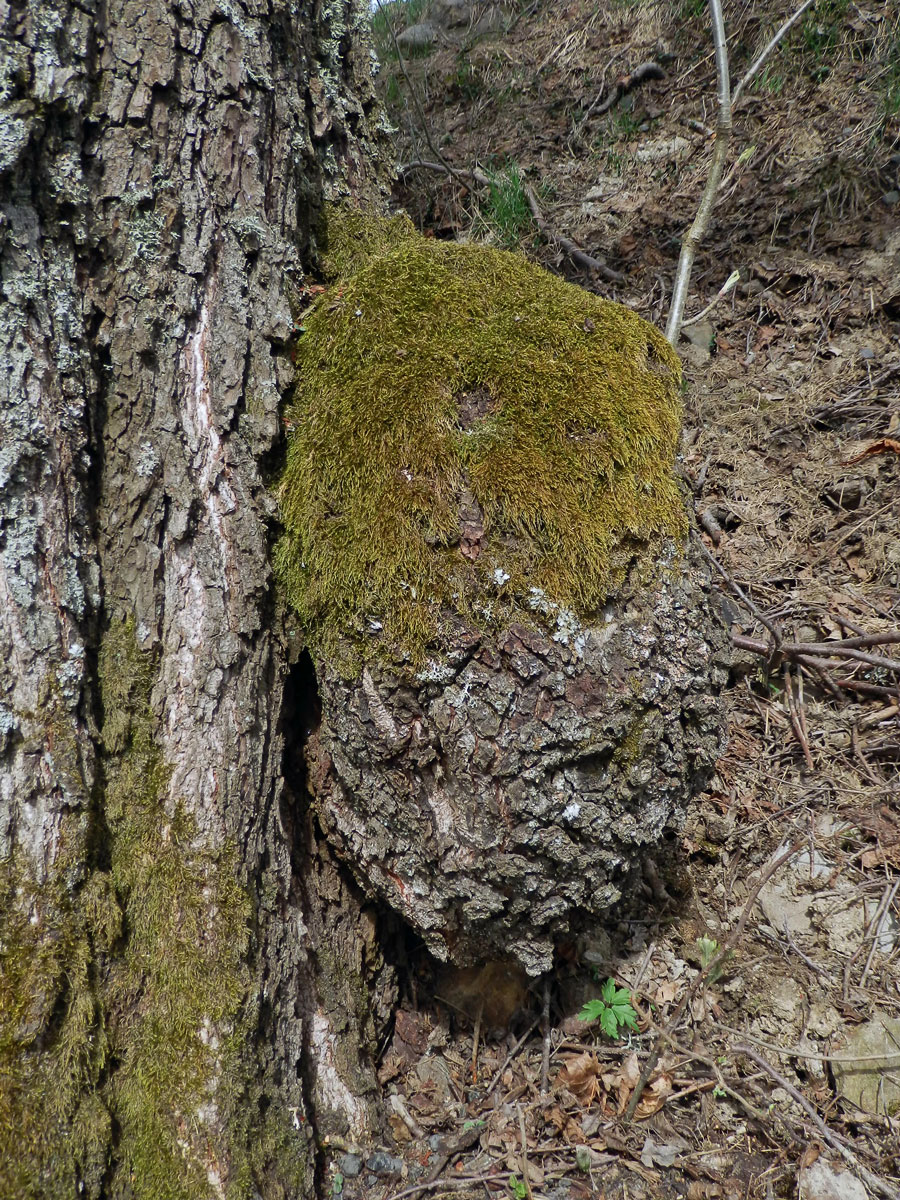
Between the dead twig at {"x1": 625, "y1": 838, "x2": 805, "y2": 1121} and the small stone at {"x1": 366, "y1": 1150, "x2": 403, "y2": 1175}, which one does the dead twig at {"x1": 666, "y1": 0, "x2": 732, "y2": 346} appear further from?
the small stone at {"x1": 366, "y1": 1150, "x2": 403, "y2": 1175}

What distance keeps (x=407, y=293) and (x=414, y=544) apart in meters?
0.75

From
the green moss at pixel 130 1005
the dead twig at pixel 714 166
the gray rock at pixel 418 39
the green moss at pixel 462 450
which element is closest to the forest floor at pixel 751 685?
the dead twig at pixel 714 166

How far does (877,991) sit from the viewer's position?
7.09 feet

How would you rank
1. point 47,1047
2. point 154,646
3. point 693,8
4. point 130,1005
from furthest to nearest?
point 693,8 → point 154,646 → point 130,1005 → point 47,1047

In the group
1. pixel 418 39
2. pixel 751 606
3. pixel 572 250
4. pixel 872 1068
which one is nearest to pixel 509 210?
pixel 572 250

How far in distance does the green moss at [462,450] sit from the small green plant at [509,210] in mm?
2609

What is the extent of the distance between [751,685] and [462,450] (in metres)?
1.72

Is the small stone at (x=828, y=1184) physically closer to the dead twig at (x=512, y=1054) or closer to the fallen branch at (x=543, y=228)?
the dead twig at (x=512, y=1054)

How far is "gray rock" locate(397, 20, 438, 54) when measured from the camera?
21.1 ft

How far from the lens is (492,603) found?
1.74 meters

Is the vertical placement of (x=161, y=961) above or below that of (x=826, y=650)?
below

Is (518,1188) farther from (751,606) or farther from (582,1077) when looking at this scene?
(751,606)

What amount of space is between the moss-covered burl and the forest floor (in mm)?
519

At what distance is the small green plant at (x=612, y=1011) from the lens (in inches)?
84.6
